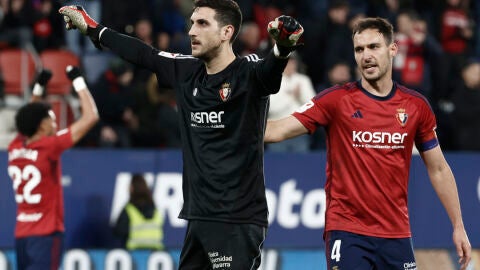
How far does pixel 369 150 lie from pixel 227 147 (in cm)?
97

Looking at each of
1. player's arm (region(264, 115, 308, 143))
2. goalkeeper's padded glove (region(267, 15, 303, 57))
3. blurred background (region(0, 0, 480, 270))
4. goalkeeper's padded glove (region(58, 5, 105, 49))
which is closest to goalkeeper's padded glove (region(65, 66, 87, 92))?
blurred background (region(0, 0, 480, 270))

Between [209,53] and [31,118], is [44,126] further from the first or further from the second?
[209,53]

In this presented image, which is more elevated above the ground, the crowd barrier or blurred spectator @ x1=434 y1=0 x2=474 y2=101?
blurred spectator @ x1=434 y1=0 x2=474 y2=101

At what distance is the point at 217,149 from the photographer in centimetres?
649

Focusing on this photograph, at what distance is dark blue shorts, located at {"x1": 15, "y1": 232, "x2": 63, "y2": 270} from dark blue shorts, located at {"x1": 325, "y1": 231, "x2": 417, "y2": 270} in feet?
11.4

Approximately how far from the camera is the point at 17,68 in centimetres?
1424

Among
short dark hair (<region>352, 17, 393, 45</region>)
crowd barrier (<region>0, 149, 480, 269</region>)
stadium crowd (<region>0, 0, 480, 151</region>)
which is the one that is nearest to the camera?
short dark hair (<region>352, 17, 393, 45</region>)

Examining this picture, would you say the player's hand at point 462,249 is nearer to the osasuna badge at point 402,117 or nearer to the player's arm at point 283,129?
the osasuna badge at point 402,117

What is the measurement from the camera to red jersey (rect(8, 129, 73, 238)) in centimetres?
952

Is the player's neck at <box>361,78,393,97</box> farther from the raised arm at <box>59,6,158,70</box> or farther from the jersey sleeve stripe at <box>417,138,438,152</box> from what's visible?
the raised arm at <box>59,6,158,70</box>

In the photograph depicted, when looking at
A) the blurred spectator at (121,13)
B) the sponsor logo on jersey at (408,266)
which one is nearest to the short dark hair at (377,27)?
the sponsor logo on jersey at (408,266)

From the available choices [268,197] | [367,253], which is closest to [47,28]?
[268,197]

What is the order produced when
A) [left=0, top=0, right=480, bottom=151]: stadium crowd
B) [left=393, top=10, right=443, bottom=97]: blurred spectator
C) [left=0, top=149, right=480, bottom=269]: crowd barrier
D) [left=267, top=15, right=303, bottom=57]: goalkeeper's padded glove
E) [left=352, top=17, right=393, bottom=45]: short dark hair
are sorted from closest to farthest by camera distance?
[left=267, top=15, right=303, bottom=57]: goalkeeper's padded glove
[left=352, top=17, right=393, bottom=45]: short dark hair
[left=0, top=149, right=480, bottom=269]: crowd barrier
[left=0, top=0, right=480, bottom=151]: stadium crowd
[left=393, top=10, right=443, bottom=97]: blurred spectator

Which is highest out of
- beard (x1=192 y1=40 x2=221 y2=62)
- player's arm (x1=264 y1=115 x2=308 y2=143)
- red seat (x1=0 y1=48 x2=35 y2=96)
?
red seat (x1=0 y1=48 x2=35 y2=96)
